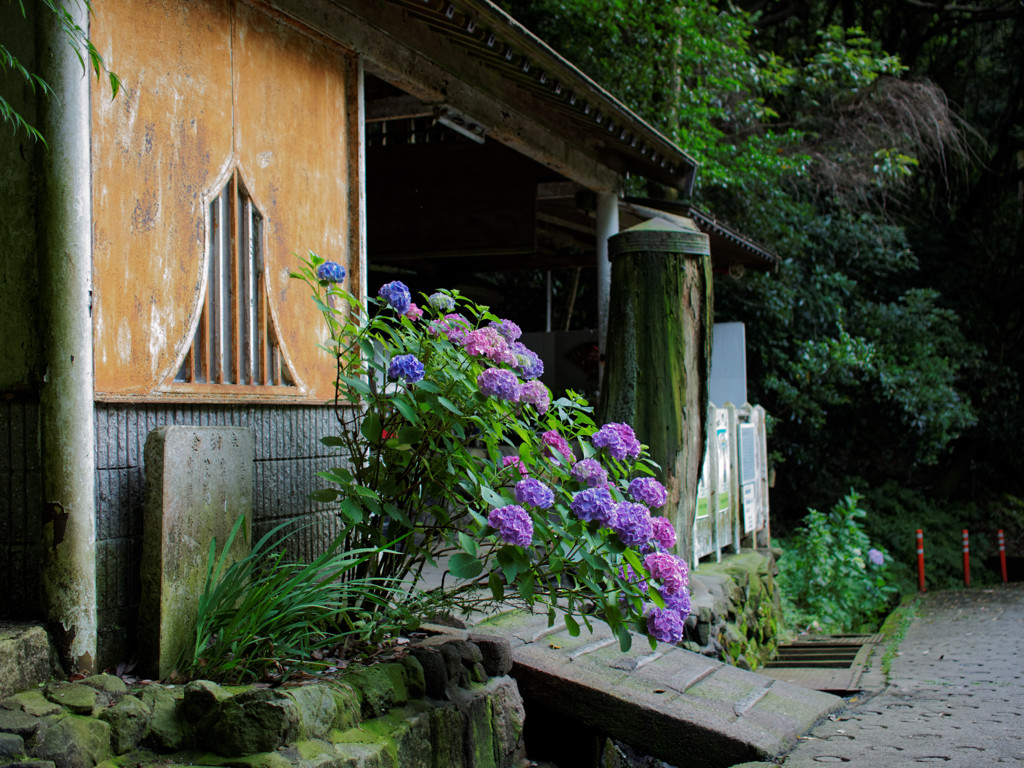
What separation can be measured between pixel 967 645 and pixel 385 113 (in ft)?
19.9

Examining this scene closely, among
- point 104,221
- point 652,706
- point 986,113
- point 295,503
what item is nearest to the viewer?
point 104,221

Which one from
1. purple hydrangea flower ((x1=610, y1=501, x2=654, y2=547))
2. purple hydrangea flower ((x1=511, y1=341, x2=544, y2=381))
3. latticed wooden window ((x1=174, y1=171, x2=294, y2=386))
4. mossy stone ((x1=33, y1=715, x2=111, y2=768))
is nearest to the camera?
mossy stone ((x1=33, y1=715, x2=111, y2=768))

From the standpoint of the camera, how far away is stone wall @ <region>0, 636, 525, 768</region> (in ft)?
7.46

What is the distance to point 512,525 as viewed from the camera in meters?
2.68

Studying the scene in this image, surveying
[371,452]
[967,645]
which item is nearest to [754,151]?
[967,645]

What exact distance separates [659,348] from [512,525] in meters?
1.99

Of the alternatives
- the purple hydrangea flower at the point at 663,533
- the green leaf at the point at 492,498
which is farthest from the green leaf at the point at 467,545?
the purple hydrangea flower at the point at 663,533

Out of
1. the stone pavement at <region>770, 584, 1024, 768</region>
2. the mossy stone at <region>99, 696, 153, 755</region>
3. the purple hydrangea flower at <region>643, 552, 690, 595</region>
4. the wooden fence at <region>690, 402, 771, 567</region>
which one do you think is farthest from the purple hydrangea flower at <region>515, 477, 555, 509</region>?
the wooden fence at <region>690, 402, 771, 567</region>

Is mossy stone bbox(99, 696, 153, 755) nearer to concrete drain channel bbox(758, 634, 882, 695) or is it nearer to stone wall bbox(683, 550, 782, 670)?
stone wall bbox(683, 550, 782, 670)

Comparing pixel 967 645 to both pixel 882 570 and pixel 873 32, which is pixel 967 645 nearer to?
pixel 882 570

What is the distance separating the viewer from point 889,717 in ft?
14.5

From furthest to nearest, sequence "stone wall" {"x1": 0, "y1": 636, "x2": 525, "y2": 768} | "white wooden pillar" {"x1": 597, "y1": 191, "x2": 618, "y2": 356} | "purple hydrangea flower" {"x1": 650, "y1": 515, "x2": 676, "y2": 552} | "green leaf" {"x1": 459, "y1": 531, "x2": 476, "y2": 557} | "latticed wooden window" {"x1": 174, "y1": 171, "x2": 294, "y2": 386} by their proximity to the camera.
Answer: "white wooden pillar" {"x1": 597, "y1": 191, "x2": 618, "y2": 356} → "latticed wooden window" {"x1": 174, "y1": 171, "x2": 294, "y2": 386} → "purple hydrangea flower" {"x1": 650, "y1": 515, "x2": 676, "y2": 552} → "green leaf" {"x1": 459, "y1": 531, "x2": 476, "y2": 557} → "stone wall" {"x1": 0, "y1": 636, "x2": 525, "y2": 768}

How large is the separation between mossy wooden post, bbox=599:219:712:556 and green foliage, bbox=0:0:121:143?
8.22ft

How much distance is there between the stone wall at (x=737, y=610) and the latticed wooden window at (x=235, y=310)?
2785 millimetres
